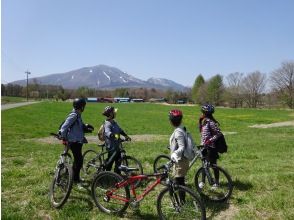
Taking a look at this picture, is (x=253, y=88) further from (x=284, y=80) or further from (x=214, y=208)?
(x=214, y=208)

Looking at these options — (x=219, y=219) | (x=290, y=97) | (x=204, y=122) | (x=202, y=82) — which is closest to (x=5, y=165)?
(x=204, y=122)

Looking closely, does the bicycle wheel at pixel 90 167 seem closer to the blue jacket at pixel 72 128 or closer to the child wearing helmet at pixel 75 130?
the child wearing helmet at pixel 75 130

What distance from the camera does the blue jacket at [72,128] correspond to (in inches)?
324

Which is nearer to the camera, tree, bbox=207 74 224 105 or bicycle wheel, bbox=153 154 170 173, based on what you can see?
bicycle wheel, bbox=153 154 170 173

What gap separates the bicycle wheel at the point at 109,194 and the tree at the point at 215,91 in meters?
125

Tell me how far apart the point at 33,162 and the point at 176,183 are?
7700 mm

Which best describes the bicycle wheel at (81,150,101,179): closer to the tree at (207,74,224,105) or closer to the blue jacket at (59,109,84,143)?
the blue jacket at (59,109,84,143)

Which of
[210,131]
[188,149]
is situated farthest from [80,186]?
[210,131]

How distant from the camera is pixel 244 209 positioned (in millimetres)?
7082

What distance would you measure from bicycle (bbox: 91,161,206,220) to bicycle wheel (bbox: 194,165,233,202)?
60.2 inches

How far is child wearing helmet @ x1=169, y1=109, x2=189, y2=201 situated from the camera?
21.5 feet

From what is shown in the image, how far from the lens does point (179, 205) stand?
6340 mm

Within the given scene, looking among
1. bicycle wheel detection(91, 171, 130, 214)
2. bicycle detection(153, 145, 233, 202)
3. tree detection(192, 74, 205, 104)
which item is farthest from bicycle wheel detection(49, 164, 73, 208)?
tree detection(192, 74, 205, 104)

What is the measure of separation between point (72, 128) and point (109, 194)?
197 cm
